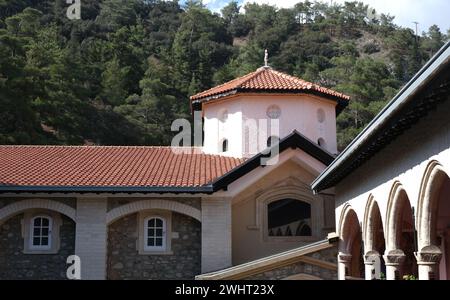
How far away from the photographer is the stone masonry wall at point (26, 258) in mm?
17953

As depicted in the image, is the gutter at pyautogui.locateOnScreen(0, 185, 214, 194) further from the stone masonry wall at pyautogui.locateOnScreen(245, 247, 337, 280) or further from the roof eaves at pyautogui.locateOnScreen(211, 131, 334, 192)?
the stone masonry wall at pyautogui.locateOnScreen(245, 247, 337, 280)

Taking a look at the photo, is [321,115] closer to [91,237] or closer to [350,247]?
[350,247]

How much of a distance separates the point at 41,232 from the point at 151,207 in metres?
3.34

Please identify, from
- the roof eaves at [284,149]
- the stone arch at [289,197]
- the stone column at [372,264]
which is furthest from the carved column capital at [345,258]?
the roof eaves at [284,149]

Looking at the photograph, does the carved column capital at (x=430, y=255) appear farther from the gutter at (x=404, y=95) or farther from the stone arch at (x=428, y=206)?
the gutter at (x=404, y=95)

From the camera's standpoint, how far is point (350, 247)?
15.2 m

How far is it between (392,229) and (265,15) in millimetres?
102631

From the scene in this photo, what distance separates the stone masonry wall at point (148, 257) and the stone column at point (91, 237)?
0.37m

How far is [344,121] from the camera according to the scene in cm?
5531

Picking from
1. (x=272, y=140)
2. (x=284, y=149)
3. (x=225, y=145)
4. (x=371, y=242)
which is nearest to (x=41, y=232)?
(x=225, y=145)

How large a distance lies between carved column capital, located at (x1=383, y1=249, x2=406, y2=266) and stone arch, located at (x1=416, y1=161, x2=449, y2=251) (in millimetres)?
1618

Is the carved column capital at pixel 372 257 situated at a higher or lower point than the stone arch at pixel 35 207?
lower

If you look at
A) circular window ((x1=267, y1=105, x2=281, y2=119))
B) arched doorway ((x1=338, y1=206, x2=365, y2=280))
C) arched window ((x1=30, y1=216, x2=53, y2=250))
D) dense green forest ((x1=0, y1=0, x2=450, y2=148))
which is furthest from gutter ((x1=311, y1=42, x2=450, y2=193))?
dense green forest ((x1=0, y1=0, x2=450, y2=148))
